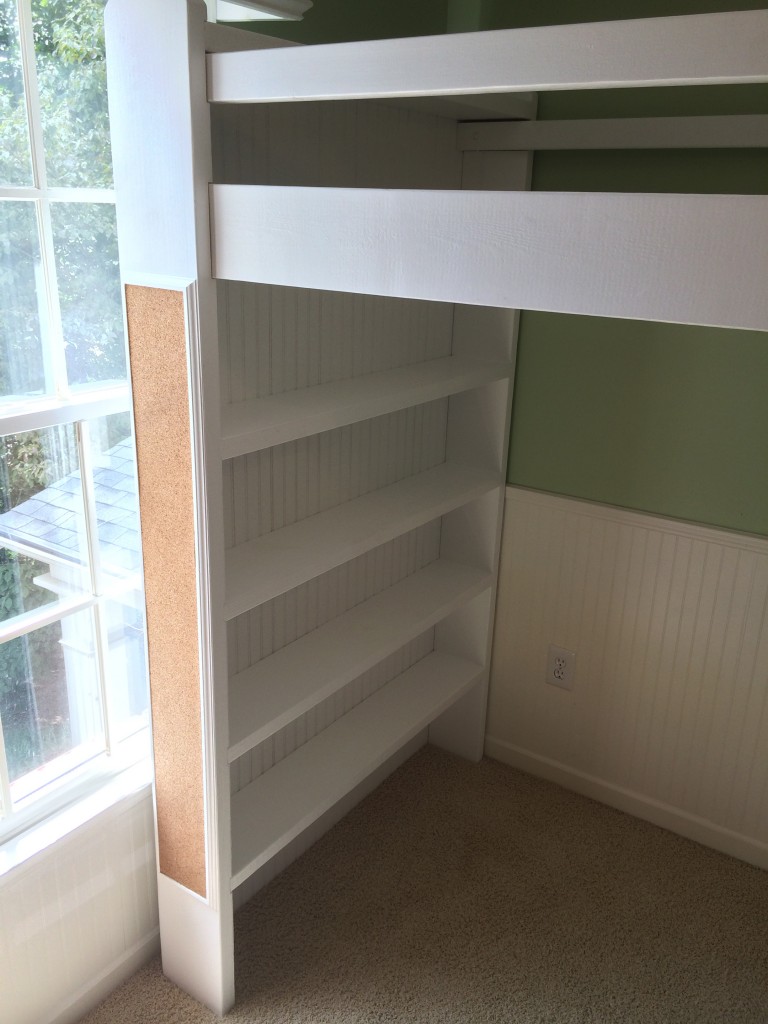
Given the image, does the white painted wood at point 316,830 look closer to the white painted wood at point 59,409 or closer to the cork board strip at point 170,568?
the cork board strip at point 170,568

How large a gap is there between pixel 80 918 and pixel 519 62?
1680 mm

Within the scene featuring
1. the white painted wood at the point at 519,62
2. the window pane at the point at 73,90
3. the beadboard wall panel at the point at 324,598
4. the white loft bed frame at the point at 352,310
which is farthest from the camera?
the beadboard wall panel at the point at 324,598

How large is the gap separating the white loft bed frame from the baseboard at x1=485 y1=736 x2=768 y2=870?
12 centimetres

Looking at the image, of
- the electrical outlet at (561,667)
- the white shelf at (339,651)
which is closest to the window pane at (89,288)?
the white shelf at (339,651)

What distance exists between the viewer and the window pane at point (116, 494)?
1.63 m

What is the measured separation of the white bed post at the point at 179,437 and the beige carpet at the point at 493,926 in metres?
0.19

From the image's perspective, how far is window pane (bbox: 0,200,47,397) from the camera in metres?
1.40

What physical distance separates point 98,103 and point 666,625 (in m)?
1.75

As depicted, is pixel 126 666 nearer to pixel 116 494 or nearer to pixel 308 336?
pixel 116 494

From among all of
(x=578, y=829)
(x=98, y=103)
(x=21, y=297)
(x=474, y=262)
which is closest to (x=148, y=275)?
(x=21, y=297)

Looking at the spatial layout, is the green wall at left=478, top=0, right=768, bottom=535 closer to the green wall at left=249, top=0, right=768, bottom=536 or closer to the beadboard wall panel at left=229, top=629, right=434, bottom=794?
the green wall at left=249, top=0, right=768, bottom=536

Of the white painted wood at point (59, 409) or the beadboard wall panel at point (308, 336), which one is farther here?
the beadboard wall panel at point (308, 336)

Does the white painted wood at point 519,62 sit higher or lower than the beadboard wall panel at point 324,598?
higher

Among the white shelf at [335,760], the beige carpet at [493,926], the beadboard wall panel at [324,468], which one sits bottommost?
the beige carpet at [493,926]
